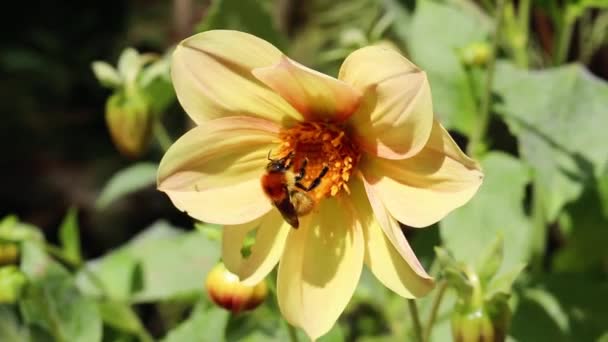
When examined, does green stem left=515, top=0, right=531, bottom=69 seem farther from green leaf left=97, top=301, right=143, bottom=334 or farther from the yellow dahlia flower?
green leaf left=97, top=301, right=143, bottom=334

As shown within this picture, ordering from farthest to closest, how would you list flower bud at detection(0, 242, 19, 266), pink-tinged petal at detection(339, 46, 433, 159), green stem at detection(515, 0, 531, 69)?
green stem at detection(515, 0, 531, 69), flower bud at detection(0, 242, 19, 266), pink-tinged petal at detection(339, 46, 433, 159)

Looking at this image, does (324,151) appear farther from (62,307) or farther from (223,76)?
(62,307)

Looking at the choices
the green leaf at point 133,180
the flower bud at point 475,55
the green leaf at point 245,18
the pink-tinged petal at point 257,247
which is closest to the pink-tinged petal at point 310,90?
the pink-tinged petal at point 257,247

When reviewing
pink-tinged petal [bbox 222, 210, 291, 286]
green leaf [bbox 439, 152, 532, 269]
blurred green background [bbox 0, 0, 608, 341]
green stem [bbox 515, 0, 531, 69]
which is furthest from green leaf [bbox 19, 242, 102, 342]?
green stem [bbox 515, 0, 531, 69]

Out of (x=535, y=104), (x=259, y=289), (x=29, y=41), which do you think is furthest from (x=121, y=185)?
(x=29, y=41)

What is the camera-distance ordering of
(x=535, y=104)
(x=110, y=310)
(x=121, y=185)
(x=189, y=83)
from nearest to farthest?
(x=189, y=83) < (x=535, y=104) < (x=110, y=310) < (x=121, y=185)

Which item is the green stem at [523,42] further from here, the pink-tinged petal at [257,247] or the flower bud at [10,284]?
the flower bud at [10,284]

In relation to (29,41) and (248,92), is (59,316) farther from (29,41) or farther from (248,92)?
(29,41)
